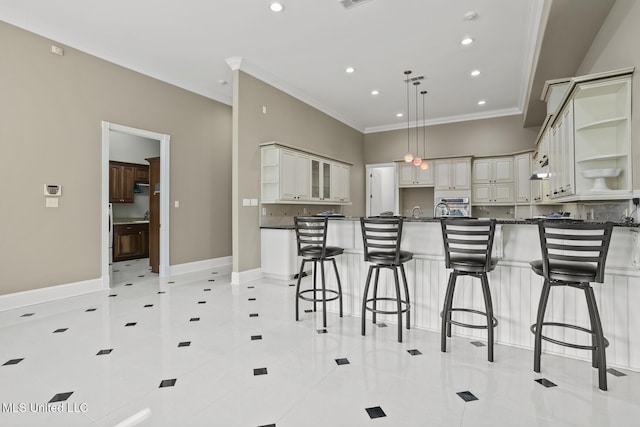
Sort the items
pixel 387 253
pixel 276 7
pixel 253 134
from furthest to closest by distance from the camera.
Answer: pixel 253 134
pixel 276 7
pixel 387 253

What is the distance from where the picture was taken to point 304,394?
205 cm

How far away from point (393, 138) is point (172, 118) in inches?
217

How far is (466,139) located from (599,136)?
16.7ft

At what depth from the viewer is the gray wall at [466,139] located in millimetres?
7258

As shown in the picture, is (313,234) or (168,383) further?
(313,234)

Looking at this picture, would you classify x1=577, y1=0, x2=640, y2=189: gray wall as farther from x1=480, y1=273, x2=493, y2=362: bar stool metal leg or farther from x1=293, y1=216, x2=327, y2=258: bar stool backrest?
x1=293, y1=216, x2=327, y2=258: bar stool backrest

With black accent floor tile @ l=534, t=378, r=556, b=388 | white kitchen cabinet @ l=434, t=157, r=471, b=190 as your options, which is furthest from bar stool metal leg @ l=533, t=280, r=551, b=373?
white kitchen cabinet @ l=434, t=157, r=471, b=190

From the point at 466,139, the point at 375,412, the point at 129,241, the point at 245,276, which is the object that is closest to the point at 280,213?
the point at 245,276

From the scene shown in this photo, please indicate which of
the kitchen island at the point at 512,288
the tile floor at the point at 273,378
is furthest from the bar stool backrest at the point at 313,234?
the tile floor at the point at 273,378

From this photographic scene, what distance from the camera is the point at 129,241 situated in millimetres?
7012

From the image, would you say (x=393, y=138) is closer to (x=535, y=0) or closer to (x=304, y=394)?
(x=535, y=0)

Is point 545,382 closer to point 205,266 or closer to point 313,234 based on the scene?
point 313,234

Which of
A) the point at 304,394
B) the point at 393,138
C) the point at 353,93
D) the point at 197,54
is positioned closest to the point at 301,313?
the point at 304,394

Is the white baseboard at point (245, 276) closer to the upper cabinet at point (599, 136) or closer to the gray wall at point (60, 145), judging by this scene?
the gray wall at point (60, 145)
